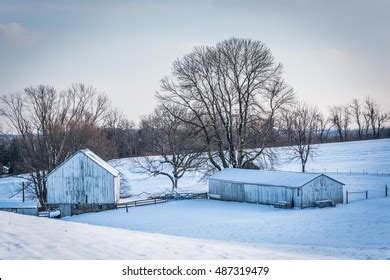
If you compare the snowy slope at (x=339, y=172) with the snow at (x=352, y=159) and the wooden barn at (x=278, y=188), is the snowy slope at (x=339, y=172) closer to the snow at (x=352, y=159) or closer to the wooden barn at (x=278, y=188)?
the snow at (x=352, y=159)

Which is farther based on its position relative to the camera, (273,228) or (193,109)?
(193,109)

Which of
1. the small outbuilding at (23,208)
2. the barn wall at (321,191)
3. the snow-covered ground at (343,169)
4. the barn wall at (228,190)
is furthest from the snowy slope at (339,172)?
the small outbuilding at (23,208)

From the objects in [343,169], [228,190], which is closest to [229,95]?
[228,190]

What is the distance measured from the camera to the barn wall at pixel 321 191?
24.2m

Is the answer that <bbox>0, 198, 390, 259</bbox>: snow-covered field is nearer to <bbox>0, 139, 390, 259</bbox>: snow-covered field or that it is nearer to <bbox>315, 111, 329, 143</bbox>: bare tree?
<bbox>0, 139, 390, 259</bbox>: snow-covered field

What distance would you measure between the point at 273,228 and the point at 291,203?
21.7 feet

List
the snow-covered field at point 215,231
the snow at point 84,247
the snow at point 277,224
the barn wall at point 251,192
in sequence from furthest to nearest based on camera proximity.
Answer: the barn wall at point 251,192
the snow at point 277,224
the snow-covered field at point 215,231
the snow at point 84,247

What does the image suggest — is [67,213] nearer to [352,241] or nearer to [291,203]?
[291,203]

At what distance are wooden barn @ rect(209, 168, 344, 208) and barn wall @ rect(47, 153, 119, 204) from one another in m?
7.98

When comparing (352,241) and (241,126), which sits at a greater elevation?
(241,126)

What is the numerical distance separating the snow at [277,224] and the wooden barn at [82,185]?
4.87 feet

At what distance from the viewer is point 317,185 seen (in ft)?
80.4

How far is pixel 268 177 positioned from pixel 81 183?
12991 millimetres
